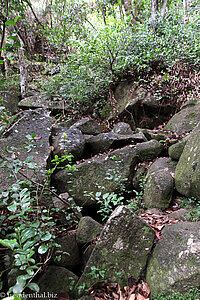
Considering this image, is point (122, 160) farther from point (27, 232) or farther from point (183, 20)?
point (183, 20)

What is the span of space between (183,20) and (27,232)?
933 centimetres

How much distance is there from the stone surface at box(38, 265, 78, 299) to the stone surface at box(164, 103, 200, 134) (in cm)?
369

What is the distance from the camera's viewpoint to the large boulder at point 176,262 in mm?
1562

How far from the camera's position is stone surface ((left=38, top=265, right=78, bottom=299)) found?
1.85 m

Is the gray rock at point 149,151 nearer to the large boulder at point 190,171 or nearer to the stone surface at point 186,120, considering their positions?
the stone surface at point 186,120

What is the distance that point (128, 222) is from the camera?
6.48 feet

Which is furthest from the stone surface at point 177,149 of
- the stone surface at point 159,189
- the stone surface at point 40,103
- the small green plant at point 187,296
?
the stone surface at point 40,103

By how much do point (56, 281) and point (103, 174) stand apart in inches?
78.8

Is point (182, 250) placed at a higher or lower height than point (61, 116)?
lower

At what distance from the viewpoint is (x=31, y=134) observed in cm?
385

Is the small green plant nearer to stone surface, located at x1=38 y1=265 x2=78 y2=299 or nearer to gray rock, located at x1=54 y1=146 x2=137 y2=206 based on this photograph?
stone surface, located at x1=38 y1=265 x2=78 y2=299

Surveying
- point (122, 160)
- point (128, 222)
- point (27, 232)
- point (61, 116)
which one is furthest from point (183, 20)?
point (27, 232)

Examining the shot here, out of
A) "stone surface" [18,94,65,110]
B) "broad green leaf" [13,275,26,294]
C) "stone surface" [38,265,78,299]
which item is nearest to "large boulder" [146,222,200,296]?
"stone surface" [38,265,78,299]

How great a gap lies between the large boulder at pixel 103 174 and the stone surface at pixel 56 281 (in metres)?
1.41
